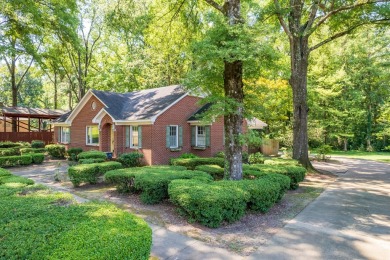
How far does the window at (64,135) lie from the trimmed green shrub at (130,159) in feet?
33.4

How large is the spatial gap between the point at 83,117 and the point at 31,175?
774 cm

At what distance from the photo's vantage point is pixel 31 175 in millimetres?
13219

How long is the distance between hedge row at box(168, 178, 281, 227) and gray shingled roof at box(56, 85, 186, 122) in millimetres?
9125

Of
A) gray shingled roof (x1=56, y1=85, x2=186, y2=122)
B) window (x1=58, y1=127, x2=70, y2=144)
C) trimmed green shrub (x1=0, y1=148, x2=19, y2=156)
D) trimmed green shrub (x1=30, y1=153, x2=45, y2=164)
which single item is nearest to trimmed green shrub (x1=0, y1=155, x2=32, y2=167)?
trimmed green shrub (x1=30, y1=153, x2=45, y2=164)

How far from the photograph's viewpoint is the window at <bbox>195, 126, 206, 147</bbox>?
55.5ft

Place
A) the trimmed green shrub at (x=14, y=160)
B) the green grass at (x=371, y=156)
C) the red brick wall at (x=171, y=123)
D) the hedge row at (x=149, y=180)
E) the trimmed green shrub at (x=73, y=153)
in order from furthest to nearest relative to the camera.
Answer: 1. the green grass at (x=371, y=156)
2. the trimmed green shrub at (x=73, y=153)
3. the trimmed green shrub at (x=14, y=160)
4. the red brick wall at (x=171, y=123)
5. the hedge row at (x=149, y=180)

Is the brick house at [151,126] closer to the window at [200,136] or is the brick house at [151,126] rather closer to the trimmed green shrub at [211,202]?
the window at [200,136]

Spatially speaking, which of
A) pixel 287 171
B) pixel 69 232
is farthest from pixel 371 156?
pixel 69 232

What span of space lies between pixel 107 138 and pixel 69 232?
50.4 feet

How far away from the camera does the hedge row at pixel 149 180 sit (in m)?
7.83

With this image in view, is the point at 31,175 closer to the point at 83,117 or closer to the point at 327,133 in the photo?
the point at 83,117

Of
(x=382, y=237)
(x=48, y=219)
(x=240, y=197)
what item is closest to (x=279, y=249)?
(x=240, y=197)

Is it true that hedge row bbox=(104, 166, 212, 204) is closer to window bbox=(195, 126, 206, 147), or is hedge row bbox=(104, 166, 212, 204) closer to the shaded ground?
the shaded ground

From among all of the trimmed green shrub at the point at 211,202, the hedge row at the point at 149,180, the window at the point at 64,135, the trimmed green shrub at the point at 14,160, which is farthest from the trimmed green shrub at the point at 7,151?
the trimmed green shrub at the point at 211,202
